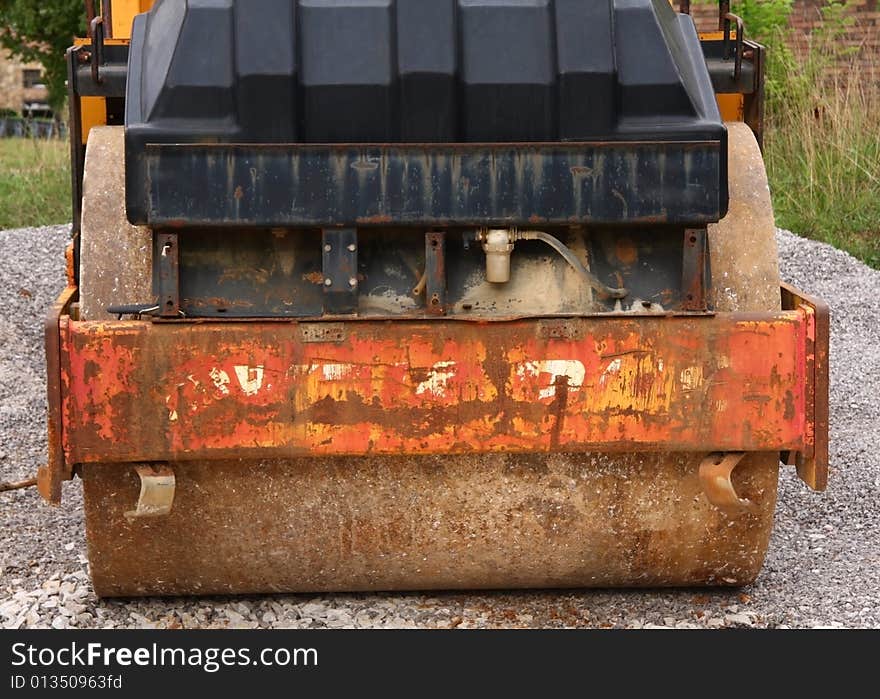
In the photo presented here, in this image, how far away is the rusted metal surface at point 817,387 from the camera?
342cm

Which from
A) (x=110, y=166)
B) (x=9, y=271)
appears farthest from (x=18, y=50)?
(x=110, y=166)

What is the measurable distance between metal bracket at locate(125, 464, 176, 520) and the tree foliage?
1303cm

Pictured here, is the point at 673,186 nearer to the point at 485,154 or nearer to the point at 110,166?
the point at 485,154

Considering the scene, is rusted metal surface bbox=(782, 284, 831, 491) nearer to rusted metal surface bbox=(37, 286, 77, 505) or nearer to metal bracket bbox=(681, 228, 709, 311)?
metal bracket bbox=(681, 228, 709, 311)

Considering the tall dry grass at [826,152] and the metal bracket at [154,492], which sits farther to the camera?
the tall dry grass at [826,152]

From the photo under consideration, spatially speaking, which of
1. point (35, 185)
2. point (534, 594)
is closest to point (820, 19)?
point (35, 185)

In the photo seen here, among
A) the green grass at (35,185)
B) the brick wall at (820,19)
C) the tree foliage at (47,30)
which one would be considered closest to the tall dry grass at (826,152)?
the brick wall at (820,19)

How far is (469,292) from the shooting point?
352cm

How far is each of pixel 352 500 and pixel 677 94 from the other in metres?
1.30

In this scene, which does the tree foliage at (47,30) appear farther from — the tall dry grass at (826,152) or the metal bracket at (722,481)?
the metal bracket at (722,481)

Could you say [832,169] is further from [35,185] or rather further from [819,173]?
[35,185]

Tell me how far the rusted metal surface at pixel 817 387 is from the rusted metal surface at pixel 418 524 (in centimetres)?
20

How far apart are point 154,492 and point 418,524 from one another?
2.26 feet

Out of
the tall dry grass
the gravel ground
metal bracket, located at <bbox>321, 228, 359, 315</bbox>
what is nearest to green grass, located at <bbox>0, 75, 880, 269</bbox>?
the tall dry grass
